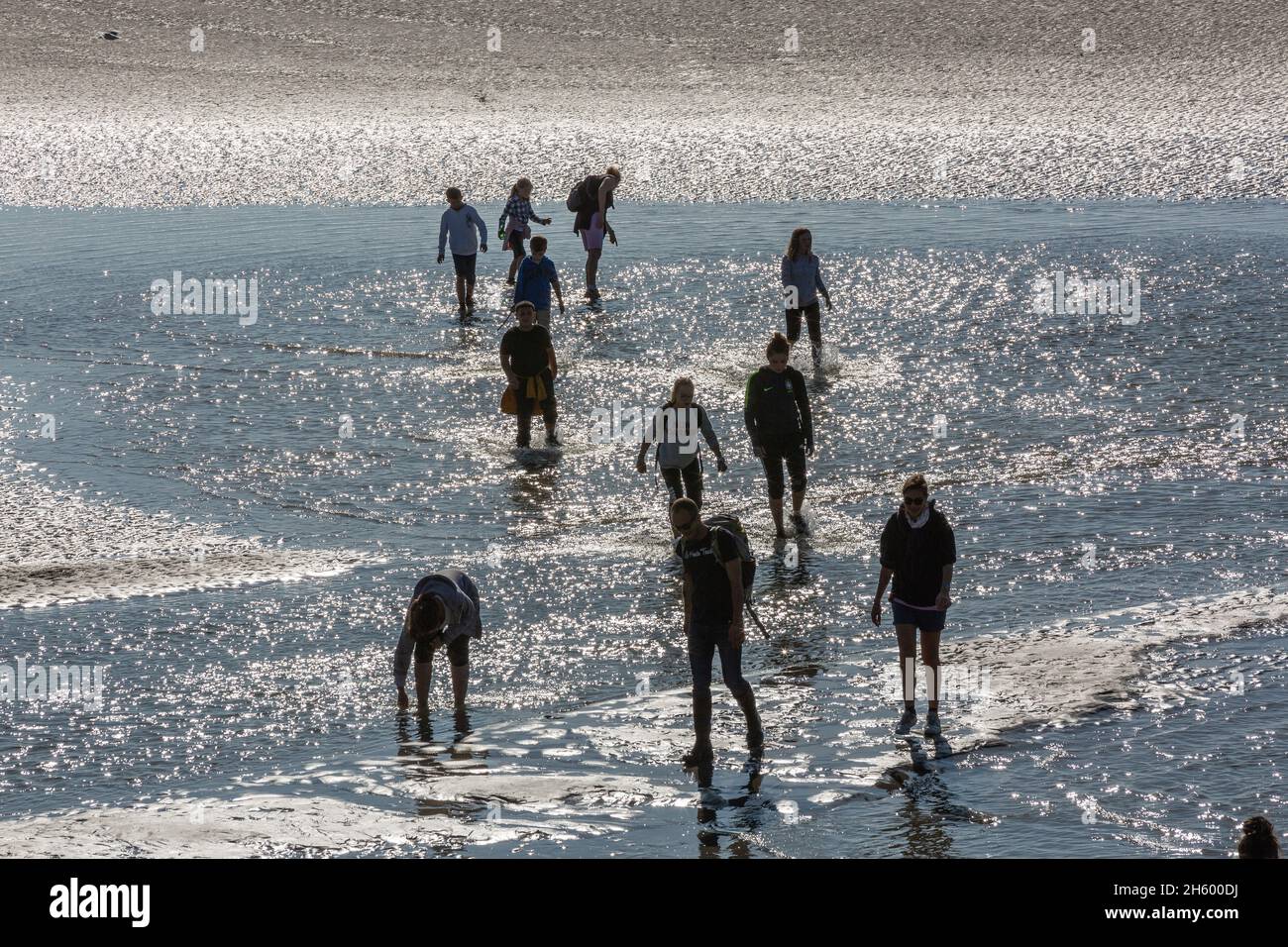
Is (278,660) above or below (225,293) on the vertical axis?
below

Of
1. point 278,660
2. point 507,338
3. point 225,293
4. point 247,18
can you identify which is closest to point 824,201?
point 225,293

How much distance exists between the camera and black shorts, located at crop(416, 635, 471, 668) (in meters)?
10.5

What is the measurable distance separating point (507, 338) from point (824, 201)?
37.9ft

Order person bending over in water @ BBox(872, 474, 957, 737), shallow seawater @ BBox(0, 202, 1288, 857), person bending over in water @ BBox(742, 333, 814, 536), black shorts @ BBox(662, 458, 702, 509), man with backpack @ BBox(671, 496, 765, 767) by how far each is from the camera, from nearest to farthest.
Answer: shallow seawater @ BBox(0, 202, 1288, 857)
man with backpack @ BBox(671, 496, 765, 767)
person bending over in water @ BBox(872, 474, 957, 737)
person bending over in water @ BBox(742, 333, 814, 536)
black shorts @ BBox(662, 458, 702, 509)

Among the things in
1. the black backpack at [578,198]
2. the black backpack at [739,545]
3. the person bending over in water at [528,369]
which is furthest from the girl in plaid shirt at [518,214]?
the black backpack at [739,545]

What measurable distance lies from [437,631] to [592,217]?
1238 cm

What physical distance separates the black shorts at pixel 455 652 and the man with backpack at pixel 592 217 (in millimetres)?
11605

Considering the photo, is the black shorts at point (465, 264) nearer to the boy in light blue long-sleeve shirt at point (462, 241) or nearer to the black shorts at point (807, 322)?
the boy in light blue long-sleeve shirt at point (462, 241)

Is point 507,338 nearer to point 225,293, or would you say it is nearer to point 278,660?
point 278,660

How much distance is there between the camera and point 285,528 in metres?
14.2

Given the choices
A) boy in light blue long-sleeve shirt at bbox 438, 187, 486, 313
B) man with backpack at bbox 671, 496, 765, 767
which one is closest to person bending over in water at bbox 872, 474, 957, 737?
man with backpack at bbox 671, 496, 765, 767

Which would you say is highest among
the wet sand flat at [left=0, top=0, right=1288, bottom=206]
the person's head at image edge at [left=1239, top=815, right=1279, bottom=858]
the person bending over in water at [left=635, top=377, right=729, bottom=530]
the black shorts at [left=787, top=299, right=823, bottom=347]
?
the wet sand flat at [left=0, top=0, right=1288, bottom=206]

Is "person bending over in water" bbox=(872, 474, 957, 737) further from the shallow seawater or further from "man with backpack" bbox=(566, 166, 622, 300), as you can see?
"man with backpack" bbox=(566, 166, 622, 300)

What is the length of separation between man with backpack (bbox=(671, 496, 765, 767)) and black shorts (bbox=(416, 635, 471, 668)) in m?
1.53
